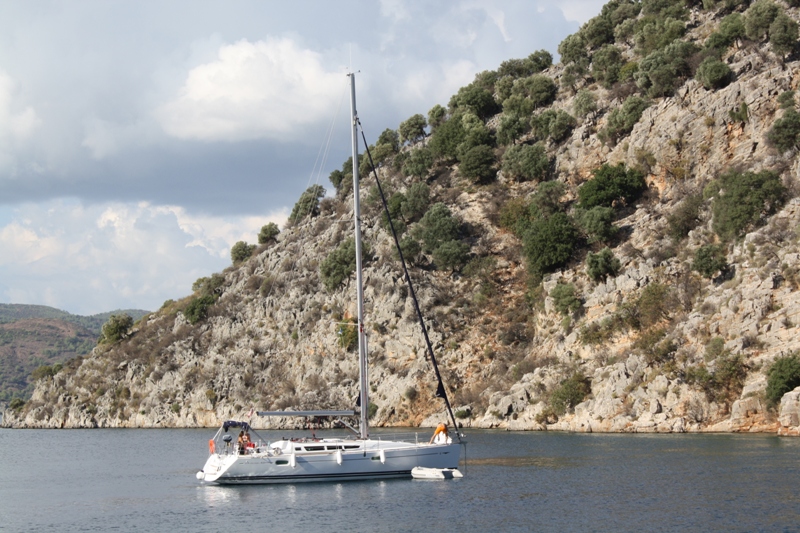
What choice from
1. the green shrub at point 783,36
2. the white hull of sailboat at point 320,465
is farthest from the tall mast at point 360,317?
the green shrub at point 783,36

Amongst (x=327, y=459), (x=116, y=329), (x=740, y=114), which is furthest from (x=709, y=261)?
(x=116, y=329)

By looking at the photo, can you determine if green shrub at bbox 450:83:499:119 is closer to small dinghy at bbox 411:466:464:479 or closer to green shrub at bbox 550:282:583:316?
green shrub at bbox 550:282:583:316

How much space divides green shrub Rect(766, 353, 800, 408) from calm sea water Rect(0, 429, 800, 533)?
398 cm

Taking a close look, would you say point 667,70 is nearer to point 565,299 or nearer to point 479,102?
point 565,299

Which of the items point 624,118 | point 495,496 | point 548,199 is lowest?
point 495,496

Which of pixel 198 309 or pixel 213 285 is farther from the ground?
pixel 213 285

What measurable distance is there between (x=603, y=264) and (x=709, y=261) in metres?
12.3

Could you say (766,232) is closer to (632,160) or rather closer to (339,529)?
(632,160)

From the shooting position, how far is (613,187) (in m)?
93.7

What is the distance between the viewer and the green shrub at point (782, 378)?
58094 mm


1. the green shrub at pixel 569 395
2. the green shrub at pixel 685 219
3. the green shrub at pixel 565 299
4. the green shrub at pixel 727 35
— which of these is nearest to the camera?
the green shrub at pixel 569 395

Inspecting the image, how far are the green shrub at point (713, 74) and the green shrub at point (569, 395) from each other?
3939 centimetres

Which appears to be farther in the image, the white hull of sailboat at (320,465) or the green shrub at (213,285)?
the green shrub at (213,285)

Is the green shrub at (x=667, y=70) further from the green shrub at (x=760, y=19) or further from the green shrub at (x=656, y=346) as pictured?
the green shrub at (x=656, y=346)
